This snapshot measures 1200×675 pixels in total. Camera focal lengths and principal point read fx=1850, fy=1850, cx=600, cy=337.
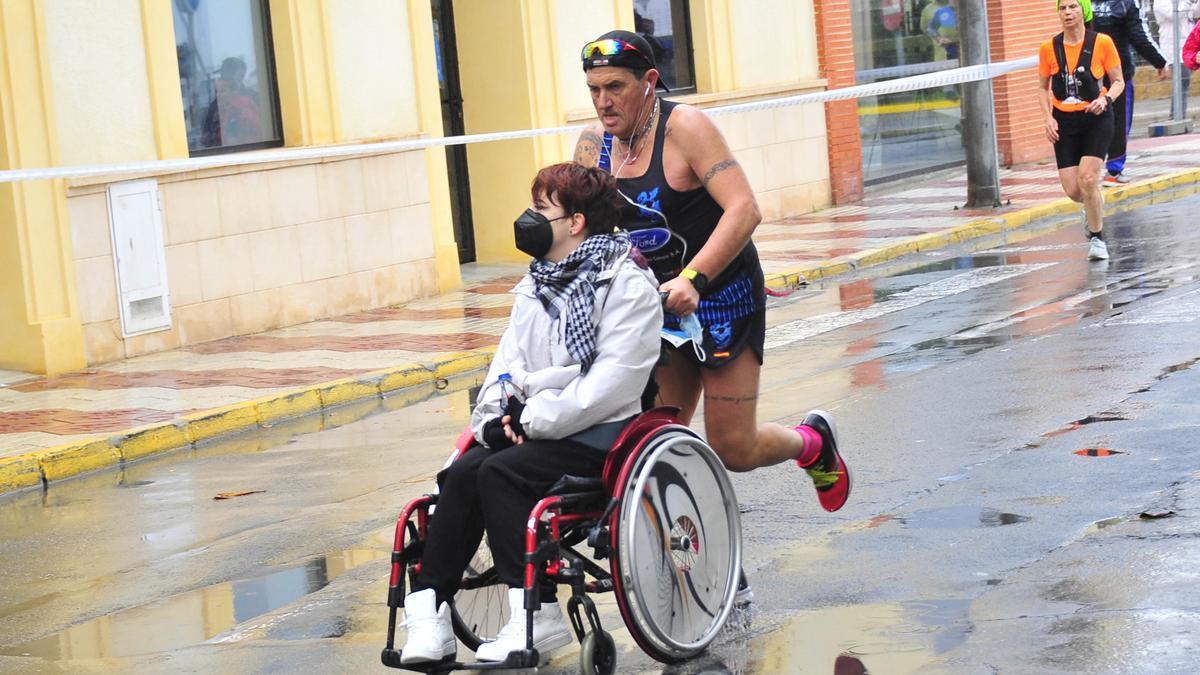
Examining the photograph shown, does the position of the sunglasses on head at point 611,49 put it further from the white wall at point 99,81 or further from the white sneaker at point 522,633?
the white wall at point 99,81

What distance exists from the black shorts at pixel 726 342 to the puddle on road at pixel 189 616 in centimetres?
180

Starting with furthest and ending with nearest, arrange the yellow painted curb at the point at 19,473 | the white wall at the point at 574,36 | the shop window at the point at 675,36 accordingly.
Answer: the shop window at the point at 675,36 → the white wall at the point at 574,36 → the yellow painted curb at the point at 19,473

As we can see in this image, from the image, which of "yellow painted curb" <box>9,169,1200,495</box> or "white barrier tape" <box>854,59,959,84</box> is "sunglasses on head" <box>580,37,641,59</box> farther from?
"white barrier tape" <box>854,59,959,84</box>

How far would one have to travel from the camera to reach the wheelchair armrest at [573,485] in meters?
5.05

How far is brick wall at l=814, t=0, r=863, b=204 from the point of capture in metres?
20.9

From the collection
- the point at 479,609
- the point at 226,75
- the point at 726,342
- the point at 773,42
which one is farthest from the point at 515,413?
the point at 773,42

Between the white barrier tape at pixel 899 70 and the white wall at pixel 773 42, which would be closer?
the white wall at pixel 773 42

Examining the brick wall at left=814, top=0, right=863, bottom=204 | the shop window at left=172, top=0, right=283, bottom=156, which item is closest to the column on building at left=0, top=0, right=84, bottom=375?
the shop window at left=172, top=0, right=283, bottom=156

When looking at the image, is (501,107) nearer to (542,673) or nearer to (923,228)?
(923,228)

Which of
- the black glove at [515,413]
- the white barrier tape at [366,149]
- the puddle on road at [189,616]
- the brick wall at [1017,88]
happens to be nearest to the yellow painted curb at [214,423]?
the white barrier tape at [366,149]

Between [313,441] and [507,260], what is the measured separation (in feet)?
25.8

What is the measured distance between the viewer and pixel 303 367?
1228 cm

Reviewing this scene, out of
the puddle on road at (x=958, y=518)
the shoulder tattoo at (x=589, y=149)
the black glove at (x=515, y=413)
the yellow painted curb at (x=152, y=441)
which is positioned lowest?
the puddle on road at (x=958, y=518)

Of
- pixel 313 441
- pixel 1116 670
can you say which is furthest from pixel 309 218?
pixel 1116 670
